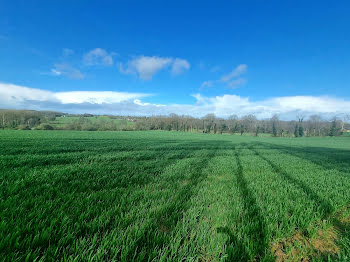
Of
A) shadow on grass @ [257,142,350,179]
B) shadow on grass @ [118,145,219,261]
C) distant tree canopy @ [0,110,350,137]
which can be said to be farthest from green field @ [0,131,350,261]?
distant tree canopy @ [0,110,350,137]

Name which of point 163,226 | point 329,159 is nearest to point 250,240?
point 163,226

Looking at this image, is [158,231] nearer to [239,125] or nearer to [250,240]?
[250,240]

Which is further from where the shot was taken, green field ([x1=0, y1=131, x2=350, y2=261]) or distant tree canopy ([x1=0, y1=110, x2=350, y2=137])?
distant tree canopy ([x1=0, y1=110, x2=350, y2=137])

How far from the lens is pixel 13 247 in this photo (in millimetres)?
1635

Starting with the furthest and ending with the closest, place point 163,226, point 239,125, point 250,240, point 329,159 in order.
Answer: point 239,125, point 329,159, point 163,226, point 250,240

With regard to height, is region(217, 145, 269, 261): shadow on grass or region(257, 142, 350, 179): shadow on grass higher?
region(217, 145, 269, 261): shadow on grass

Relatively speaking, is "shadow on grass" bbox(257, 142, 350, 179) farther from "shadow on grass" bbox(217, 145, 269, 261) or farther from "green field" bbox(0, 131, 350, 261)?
"shadow on grass" bbox(217, 145, 269, 261)

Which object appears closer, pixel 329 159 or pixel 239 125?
pixel 329 159

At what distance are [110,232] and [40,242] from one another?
832 mm

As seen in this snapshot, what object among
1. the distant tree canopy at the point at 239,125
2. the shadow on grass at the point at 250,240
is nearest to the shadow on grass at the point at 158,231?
the shadow on grass at the point at 250,240

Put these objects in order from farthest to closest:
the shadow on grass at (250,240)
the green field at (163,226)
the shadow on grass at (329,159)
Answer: the shadow on grass at (329,159) < the shadow on grass at (250,240) < the green field at (163,226)

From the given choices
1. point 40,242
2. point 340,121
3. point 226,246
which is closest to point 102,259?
point 40,242

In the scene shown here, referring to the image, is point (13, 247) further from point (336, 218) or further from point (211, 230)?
point (336, 218)

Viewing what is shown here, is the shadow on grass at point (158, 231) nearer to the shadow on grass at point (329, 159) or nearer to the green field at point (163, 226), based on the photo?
the green field at point (163, 226)
